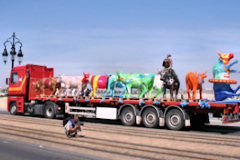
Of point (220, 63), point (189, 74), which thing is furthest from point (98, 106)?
point (220, 63)

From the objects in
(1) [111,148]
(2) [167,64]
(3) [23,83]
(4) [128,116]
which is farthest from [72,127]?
(3) [23,83]

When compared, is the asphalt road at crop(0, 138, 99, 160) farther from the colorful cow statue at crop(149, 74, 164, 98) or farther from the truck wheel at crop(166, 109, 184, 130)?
the colorful cow statue at crop(149, 74, 164, 98)

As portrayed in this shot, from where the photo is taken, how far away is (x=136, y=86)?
18.8 metres

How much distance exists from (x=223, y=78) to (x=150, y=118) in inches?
174

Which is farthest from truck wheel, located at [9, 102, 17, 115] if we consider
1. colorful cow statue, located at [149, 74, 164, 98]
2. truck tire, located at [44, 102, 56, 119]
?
colorful cow statue, located at [149, 74, 164, 98]

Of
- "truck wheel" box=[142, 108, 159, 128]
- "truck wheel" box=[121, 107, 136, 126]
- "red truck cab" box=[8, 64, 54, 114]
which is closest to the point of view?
"truck wheel" box=[142, 108, 159, 128]

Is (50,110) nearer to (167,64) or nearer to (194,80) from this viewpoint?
(167,64)

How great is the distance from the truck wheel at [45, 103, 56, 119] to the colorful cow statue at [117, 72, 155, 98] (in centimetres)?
613

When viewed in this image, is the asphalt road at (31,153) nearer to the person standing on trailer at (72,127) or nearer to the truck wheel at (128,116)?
the person standing on trailer at (72,127)

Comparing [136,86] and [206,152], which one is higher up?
[136,86]

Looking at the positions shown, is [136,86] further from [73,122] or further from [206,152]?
[206,152]

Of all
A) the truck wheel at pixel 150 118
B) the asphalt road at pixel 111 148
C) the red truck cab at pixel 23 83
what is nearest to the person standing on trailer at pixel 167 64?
Result: the truck wheel at pixel 150 118

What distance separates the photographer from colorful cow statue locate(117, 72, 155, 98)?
60.1 ft

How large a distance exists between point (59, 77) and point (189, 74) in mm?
10759
